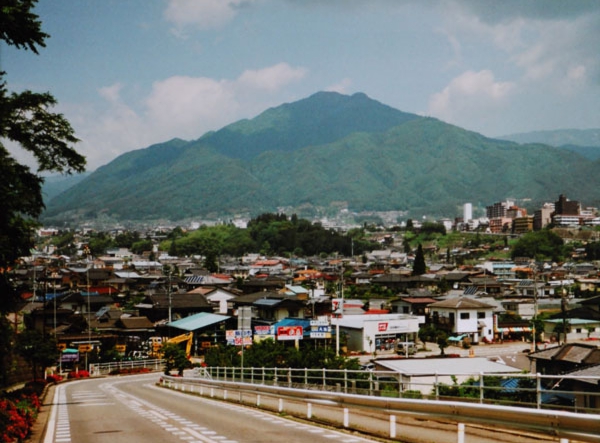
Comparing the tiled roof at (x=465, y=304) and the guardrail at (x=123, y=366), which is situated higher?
the tiled roof at (x=465, y=304)

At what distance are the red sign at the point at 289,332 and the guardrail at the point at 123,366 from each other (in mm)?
13729

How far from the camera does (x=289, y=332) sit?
4925cm

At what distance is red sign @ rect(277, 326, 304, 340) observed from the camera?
4903cm

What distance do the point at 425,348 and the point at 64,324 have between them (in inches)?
1406

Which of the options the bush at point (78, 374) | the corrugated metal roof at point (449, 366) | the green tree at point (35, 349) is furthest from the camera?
the bush at point (78, 374)

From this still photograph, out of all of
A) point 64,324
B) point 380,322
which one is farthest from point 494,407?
point 64,324

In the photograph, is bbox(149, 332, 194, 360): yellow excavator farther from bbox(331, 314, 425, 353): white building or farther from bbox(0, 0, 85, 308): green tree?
bbox(0, 0, 85, 308): green tree

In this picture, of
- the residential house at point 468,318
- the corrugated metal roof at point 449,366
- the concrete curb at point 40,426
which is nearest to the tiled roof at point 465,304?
the residential house at point 468,318

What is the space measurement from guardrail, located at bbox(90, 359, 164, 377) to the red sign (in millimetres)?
13729

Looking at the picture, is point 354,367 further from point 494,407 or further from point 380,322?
point 380,322

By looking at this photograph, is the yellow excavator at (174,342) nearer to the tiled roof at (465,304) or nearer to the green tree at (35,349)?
the green tree at (35,349)

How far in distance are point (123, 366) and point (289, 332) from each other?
16.2 m

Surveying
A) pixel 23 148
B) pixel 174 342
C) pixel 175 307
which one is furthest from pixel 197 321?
pixel 23 148

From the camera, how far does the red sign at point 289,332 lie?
161 feet
